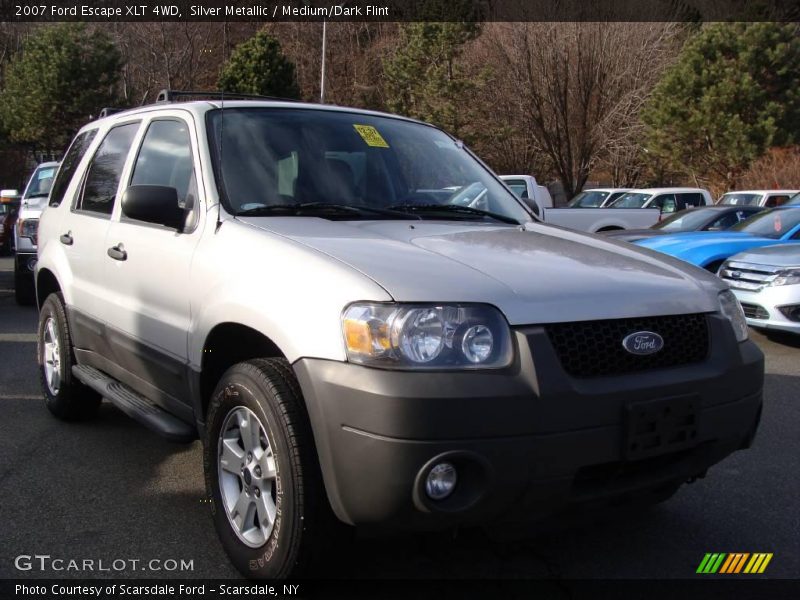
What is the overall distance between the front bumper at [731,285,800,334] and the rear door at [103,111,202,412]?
248 inches

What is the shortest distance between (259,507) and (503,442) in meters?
1.01

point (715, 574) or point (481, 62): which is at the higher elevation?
point (481, 62)

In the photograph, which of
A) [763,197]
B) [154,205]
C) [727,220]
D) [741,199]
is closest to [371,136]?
[154,205]

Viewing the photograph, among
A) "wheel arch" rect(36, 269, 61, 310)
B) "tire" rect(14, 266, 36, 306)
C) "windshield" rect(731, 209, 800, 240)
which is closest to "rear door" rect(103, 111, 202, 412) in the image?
"wheel arch" rect(36, 269, 61, 310)

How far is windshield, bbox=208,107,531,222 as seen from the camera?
3.56m

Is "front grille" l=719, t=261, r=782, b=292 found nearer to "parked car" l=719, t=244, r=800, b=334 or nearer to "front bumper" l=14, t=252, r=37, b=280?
"parked car" l=719, t=244, r=800, b=334

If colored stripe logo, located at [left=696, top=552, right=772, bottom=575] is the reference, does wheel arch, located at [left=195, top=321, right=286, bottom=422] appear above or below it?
above

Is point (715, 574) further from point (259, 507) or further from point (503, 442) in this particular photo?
point (259, 507)

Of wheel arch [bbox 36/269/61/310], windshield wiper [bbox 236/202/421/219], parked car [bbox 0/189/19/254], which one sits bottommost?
parked car [bbox 0/189/19/254]

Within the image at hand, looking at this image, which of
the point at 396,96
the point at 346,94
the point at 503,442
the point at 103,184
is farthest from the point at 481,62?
the point at 503,442

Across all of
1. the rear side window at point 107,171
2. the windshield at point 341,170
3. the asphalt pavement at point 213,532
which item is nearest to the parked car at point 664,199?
the asphalt pavement at point 213,532

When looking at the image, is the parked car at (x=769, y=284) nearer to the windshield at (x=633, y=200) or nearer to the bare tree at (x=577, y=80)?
the windshield at (x=633, y=200)

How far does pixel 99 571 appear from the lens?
318 cm

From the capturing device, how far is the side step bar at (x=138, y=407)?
3547 millimetres
